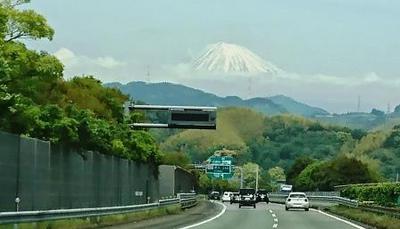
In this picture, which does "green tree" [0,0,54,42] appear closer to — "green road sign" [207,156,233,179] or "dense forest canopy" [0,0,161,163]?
"dense forest canopy" [0,0,161,163]

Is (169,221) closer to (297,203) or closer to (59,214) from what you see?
(59,214)

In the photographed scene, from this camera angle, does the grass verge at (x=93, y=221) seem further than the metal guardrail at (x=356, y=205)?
No

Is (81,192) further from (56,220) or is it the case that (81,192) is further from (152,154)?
(152,154)

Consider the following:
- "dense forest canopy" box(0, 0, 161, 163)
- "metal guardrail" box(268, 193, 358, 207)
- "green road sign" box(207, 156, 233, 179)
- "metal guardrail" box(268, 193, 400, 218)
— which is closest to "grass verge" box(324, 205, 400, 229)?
"metal guardrail" box(268, 193, 400, 218)

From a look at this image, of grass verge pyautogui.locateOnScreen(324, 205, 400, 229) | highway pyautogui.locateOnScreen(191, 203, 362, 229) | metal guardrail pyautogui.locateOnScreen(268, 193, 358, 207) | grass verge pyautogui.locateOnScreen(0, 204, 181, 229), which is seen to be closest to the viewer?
grass verge pyautogui.locateOnScreen(0, 204, 181, 229)

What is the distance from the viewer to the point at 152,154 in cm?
6556

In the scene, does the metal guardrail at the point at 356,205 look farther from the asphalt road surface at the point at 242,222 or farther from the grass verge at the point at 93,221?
the grass verge at the point at 93,221

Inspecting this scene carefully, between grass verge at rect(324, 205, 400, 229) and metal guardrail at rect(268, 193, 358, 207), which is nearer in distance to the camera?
grass verge at rect(324, 205, 400, 229)

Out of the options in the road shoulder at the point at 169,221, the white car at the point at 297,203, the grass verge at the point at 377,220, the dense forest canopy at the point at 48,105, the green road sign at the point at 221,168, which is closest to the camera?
the grass verge at the point at 377,220

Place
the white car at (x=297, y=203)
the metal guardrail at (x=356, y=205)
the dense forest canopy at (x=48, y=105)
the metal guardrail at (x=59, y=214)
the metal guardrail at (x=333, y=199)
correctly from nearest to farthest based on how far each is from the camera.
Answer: the metal guardrail at (x=59, y=214), the metal guardrail at (x=356, y=205), the dense forest canopy at (x=48, y=105), the metal guardrail at (x=333, y=199), the white car at (x=297, y=203)

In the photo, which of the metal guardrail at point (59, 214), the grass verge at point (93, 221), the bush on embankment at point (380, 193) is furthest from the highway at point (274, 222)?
the bush on embankment at point (380, 193)

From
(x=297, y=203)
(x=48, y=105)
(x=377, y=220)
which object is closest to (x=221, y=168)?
(x=297, y=203)

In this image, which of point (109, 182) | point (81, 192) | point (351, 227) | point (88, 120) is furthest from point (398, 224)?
point (88, 120)

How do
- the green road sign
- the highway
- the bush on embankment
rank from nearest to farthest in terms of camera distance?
the highway
the bush on embankment
the green road sign
